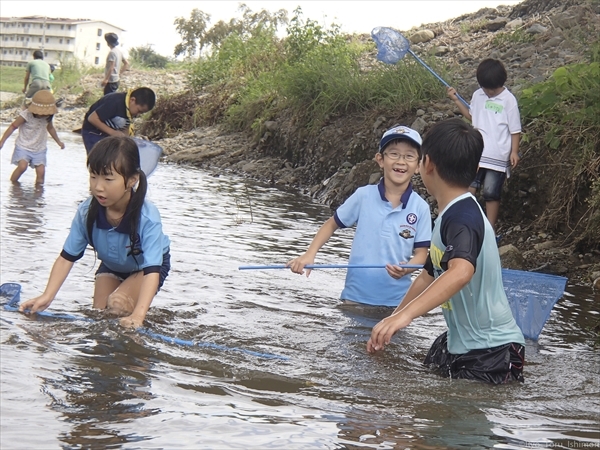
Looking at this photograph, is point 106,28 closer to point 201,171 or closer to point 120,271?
point 201,171

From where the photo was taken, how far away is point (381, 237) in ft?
16.8

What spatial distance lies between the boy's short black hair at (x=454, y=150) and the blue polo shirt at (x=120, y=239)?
5.43ft

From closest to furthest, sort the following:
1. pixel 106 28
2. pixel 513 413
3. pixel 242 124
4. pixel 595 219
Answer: pixel 513 413
pixel 595 219
pixel 242 124
pixel 106 28

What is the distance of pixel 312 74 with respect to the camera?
1410 cm

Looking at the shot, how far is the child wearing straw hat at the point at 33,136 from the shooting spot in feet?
35.6

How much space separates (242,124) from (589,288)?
1149cm

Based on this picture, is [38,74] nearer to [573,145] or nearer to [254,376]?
[573,145]

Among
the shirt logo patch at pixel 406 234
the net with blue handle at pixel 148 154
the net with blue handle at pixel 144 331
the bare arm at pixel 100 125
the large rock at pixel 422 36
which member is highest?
the large rock at pixel 422 36

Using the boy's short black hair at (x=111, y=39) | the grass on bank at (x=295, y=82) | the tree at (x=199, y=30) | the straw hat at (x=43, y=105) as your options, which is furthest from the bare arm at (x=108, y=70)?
the tree at (x=199, y=30)

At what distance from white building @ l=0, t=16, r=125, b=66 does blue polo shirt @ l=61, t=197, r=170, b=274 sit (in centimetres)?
9015

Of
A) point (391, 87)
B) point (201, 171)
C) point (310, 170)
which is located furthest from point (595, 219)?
point (201, 171)

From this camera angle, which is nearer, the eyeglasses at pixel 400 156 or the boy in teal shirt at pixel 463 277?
the boy in teal shirt at pixel 463 277

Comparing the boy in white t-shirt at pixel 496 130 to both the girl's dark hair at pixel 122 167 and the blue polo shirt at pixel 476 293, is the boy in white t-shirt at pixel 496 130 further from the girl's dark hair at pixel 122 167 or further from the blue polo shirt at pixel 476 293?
the blue polo shirt at pixel 476 293

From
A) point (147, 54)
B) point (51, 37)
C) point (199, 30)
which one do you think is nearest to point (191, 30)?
point (199, 30)
